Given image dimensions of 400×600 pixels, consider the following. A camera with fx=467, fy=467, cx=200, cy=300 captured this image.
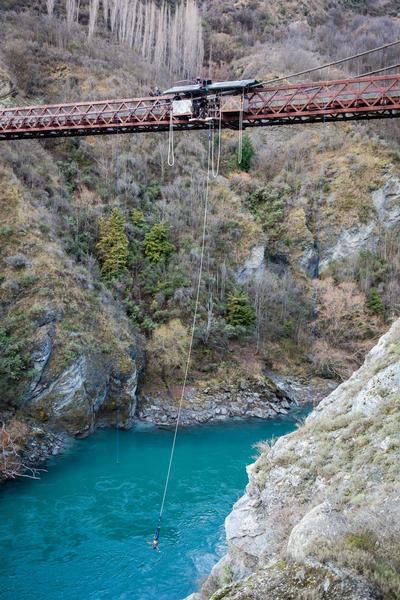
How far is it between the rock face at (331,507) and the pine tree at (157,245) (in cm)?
2016

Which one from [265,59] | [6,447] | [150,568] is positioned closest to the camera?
[150,568]

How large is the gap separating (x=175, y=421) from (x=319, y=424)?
50.5ft

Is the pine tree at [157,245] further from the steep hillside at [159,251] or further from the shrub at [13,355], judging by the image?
the shrub at [13,355]

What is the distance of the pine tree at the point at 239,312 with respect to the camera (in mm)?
29891

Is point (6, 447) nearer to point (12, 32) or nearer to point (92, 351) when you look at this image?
point (92, 351)

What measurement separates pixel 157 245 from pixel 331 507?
25587mm

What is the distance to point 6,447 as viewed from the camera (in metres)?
17.6

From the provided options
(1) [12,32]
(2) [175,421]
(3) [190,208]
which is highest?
(1) [12,32]

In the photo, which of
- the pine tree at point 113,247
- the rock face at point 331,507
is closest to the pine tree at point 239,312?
the pine tree at point 113,247

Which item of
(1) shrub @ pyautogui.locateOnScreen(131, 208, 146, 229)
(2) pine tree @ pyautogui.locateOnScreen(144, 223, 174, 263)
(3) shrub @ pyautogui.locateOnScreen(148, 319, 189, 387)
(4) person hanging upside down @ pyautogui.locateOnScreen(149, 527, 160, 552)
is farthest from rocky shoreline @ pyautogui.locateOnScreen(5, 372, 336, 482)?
(1) shrub @ pyautogui.locateOnScreen(131, 208, 146, 229)

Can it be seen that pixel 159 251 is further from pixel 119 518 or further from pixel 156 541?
pixel 156 541

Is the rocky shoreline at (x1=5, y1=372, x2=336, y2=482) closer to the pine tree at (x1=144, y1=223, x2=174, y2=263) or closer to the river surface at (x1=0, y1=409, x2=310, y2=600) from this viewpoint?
the river surface at (x1=0, y1=409, x2=310, y2=600)

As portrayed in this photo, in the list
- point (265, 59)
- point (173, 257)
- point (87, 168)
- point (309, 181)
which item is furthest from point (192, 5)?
point (173, 257)

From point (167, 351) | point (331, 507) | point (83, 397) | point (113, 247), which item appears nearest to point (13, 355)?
point (83, 397)
